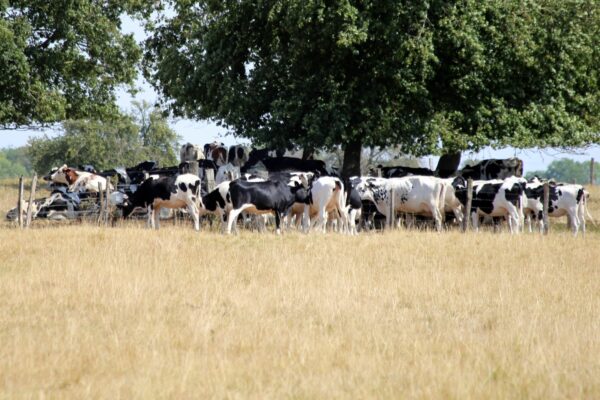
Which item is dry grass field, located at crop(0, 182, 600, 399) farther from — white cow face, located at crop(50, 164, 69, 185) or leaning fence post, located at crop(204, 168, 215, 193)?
white cow face, located at crop(50, 164, 69, 185)

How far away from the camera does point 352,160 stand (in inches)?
1403

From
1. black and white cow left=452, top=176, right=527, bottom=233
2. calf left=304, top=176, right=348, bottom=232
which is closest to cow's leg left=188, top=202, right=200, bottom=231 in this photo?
calf left=304, top=176, right=348, bottom=232

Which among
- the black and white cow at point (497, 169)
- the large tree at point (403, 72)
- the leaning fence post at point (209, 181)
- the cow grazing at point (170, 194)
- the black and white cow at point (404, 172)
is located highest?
the large tree at point (403, 72)

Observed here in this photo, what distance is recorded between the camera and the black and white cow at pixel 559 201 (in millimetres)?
30250

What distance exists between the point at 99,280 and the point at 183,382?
6688 mm

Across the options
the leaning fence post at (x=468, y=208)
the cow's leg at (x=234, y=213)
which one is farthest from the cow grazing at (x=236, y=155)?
the cow's leg at (x=234, y=213)

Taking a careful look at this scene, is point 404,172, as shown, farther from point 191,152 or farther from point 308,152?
point 191,152

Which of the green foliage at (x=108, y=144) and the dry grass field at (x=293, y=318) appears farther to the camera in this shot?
the green foliage at (x=108, y=144)

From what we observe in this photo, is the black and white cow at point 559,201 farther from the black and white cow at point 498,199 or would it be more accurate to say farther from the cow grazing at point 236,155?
the cow grazing at point 236,155

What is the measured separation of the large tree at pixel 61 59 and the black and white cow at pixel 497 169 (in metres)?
15.2

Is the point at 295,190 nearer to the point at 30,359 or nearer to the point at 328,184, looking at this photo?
the point at 328,184

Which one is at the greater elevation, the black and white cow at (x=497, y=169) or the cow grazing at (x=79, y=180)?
the black and white cow at (x=497, y=169)

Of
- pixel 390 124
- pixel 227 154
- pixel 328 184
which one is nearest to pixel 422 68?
pixel 390 124

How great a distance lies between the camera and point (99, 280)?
53.1 feet
